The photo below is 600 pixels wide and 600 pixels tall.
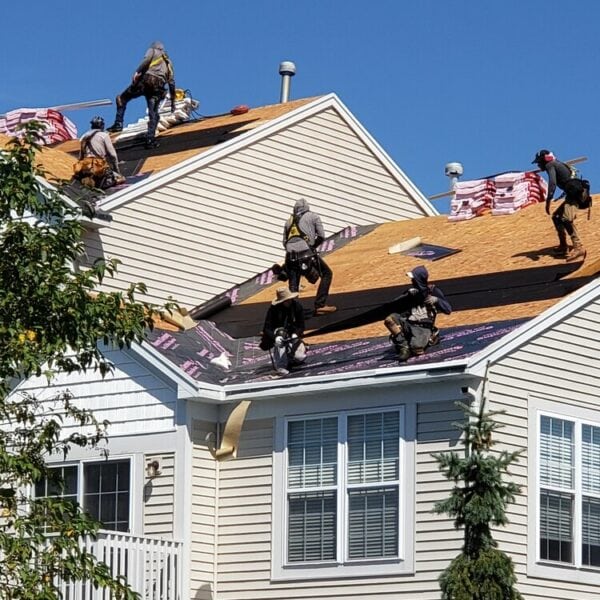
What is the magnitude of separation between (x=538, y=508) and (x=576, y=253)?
4.59m

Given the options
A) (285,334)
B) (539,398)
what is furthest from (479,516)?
(285,334)

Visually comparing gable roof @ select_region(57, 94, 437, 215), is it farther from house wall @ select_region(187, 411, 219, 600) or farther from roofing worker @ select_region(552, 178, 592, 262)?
roofing worker @ select_region(552, 178, 592, 262)

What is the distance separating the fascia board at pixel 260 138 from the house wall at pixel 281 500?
5848mm

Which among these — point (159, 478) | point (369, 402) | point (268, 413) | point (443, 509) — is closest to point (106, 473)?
point (159, 478)

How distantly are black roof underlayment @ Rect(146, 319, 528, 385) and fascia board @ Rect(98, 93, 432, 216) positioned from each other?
272 centimetres

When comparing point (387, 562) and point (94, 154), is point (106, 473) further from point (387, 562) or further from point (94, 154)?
point (94, 154)

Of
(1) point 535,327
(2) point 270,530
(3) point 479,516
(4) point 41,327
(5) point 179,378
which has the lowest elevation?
(3) point 479,516

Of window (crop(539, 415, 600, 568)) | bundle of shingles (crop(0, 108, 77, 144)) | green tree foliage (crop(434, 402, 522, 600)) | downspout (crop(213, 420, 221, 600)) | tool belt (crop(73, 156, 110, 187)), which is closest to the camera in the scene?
green tree foliage (crop(434, 402, 522, 600))

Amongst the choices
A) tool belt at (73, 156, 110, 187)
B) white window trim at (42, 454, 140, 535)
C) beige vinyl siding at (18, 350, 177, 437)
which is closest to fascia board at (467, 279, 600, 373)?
beige vinyl siding at (18, 350, 177, 437)

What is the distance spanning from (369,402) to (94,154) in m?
8.50

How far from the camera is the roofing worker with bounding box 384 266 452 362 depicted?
22609 mm

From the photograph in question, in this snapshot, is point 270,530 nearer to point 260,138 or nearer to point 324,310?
point 324,310

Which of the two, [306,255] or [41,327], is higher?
[306,255]

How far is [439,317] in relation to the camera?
24.2 metres
